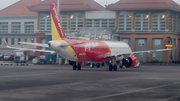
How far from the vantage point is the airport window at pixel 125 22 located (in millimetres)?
92050

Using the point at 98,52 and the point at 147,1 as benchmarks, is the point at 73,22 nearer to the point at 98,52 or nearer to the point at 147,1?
the point at 147,1

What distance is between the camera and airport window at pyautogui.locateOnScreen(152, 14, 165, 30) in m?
89.8

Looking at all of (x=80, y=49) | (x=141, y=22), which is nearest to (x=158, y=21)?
(x=141, y=22)

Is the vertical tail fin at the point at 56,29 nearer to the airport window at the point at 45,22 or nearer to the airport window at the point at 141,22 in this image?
the airport window at the point at 141,22

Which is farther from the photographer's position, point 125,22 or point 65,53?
point 125,22

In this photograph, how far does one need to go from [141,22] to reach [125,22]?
469 centimetres

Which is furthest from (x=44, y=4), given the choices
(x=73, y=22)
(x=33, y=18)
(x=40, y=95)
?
(x=40, y=95)

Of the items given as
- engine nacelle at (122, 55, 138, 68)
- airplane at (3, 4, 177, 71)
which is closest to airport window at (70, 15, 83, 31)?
airplane at (3, 4, 177, 71)

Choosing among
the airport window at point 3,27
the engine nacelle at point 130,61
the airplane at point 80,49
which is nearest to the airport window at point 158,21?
the airplane at point 80,49

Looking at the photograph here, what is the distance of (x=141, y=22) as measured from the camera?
91.1 metres

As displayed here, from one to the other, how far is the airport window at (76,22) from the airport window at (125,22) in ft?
40.7

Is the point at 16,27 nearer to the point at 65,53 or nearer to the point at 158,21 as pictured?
the point at 158,21

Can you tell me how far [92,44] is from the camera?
43.3m

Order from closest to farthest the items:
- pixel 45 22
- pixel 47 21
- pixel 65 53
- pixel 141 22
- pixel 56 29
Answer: pixel 65 53 < pixel 56 29 < pixel 141 22 < pixel 47 21 < pixel 45 22
